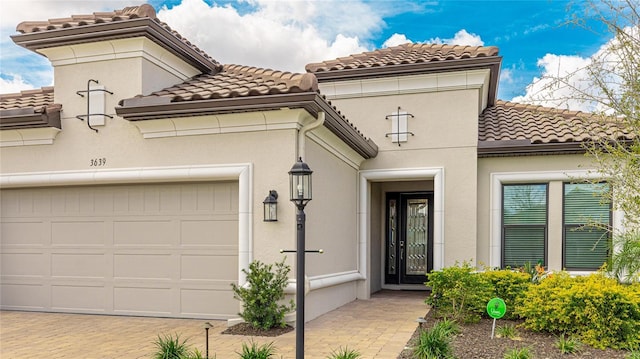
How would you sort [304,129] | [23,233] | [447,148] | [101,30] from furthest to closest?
[447,148], [23,233], [101,30], [304,129]

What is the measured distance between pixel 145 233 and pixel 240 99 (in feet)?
9.78

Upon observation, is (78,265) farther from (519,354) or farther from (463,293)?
(519,354)

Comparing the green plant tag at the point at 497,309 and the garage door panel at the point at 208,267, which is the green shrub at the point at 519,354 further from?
the garage door panel at the point at 208,267

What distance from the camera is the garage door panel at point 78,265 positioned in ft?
29.9

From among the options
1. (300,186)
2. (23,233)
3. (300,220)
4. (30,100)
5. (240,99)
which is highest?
(30,100)

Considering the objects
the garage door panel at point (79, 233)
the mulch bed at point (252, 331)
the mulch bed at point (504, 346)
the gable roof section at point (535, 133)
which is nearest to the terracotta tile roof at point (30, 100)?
the garage door panel at point (79, 233)

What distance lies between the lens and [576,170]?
1045 centimetres

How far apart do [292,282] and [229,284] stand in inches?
50.6

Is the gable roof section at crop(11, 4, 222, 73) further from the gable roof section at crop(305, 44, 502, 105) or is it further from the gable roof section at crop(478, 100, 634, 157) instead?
the gable roof section at crop(478, 100, 634, 157)

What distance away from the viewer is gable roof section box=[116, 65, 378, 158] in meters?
7.55

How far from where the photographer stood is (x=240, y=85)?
28.3 ft

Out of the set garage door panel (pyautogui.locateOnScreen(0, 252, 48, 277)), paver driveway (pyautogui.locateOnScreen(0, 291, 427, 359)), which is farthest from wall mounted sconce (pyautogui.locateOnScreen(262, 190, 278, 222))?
garage door panel (pyautogui.locateOnScreen(0, 252, 48, 277))

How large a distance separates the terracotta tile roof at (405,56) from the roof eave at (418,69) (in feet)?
0.30

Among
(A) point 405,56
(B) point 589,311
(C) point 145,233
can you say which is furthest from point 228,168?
(A) point 405,56
